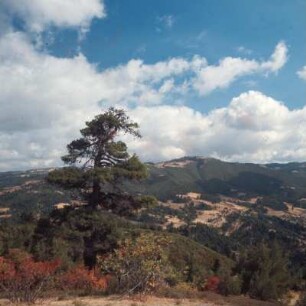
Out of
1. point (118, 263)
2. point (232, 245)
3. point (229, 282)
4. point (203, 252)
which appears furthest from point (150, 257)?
point (232, 245)

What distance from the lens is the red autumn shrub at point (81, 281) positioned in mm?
22625

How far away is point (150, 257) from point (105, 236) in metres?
9.60

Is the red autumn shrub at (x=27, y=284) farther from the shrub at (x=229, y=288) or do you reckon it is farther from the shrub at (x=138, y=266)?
the shrub at (x=229, y=288)

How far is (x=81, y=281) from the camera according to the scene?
2358 centimetres

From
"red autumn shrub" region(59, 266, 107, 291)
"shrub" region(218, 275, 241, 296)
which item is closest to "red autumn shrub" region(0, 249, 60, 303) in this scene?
"red autumn shrub" region(59, 266, 107, 291)

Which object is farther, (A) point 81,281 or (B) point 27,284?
(A) point 81,281

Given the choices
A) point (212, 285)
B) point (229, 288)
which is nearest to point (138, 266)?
point (229, 288)

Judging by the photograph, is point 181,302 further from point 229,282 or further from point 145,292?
point 229,282

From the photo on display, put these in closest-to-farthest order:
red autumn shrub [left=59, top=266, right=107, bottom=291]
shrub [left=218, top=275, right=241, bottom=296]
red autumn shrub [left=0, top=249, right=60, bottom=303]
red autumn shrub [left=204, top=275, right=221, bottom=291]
→ red autumn shrub [left=0, top=249, right=60, bottom=303] < red autumn shrub [left=59, top=266, right=107, bottom=291] < shrub [left=218, top=275, right=241, bottom=296] < red autumn shrub [left=204, top=275, right=221, bottom=291]

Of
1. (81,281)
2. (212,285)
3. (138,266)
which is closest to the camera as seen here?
(138,266)

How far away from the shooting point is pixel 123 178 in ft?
103

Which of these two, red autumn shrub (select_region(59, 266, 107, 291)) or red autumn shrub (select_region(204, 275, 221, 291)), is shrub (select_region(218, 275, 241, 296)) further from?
red autumn shrub (select_region(59, 266, 107, 291))

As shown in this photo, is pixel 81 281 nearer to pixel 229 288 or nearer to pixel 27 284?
pixel 27 284

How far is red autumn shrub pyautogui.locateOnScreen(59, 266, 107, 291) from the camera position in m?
22.6
